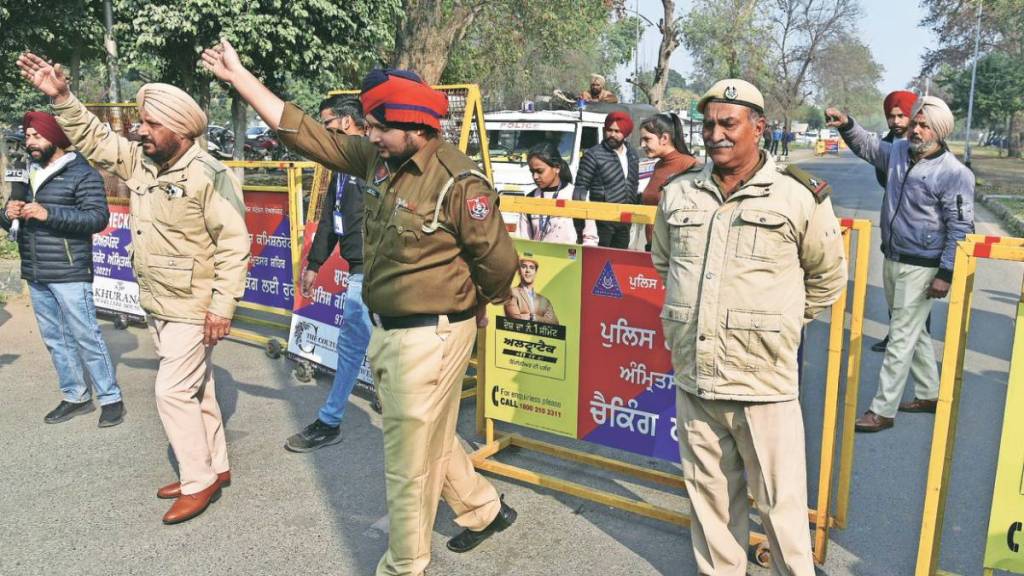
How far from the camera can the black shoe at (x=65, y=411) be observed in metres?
5.36

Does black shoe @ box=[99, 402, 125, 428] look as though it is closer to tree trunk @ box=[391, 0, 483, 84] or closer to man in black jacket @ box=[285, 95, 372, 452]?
man in black jacket @ box=[285, 95, 372, 452]

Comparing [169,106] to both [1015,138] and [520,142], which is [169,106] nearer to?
[520,142]

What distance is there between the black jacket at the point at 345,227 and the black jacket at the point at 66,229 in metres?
1.35

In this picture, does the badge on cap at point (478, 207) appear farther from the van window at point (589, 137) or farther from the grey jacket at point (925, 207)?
the van window at point (589, 137)

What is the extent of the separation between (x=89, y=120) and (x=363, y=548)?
2.57 meters

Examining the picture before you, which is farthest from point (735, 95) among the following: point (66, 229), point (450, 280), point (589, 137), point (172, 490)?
point (589, 137)

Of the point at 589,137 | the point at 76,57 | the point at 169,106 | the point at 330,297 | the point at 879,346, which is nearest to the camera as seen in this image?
the point at 169,106

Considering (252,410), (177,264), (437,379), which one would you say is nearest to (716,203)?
(437,379)

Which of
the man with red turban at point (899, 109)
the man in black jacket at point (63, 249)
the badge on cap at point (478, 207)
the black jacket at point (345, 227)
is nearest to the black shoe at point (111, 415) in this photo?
the man in black jacket at point (63, 249)

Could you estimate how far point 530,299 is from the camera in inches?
165

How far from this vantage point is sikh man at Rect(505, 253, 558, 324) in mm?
4148

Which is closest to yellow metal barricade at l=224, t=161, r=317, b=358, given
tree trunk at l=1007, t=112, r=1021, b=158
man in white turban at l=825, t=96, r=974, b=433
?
man in white turban at l=825, t=96, r=974, b=433

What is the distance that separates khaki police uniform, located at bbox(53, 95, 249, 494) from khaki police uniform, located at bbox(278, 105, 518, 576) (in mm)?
1082

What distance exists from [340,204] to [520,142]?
7.56m
